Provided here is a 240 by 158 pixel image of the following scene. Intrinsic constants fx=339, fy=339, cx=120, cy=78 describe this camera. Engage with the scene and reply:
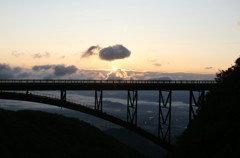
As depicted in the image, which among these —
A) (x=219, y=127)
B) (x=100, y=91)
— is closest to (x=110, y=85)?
(x=100, y=91)

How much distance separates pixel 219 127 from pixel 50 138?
62.0 metres

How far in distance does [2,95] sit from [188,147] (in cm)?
2935

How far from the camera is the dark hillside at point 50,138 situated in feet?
204

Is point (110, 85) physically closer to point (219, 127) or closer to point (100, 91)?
point (100, 91)

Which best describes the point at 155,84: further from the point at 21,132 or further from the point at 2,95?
the point at 21,132

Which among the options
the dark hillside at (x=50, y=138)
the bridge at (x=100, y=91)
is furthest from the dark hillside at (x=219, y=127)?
the dark hillside at (x=50, y=138)

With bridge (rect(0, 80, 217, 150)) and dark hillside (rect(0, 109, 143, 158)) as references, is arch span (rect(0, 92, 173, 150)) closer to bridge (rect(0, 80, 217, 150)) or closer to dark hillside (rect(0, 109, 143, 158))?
bridge (rect(0, 80, 217, 150))

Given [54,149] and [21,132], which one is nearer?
[21,132]

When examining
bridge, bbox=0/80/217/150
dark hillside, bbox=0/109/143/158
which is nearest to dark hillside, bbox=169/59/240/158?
bridge, bbox=0/80/217/150

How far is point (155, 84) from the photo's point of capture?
55062 millimetres

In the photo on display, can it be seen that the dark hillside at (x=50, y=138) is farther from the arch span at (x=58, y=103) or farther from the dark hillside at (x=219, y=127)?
the dark hillside at (x=219, y=127)

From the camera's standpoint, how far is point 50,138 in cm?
8194

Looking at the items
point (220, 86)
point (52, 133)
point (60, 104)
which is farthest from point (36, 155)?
point (220, 86)

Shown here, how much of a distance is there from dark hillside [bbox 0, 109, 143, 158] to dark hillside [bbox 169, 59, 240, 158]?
35.0m
